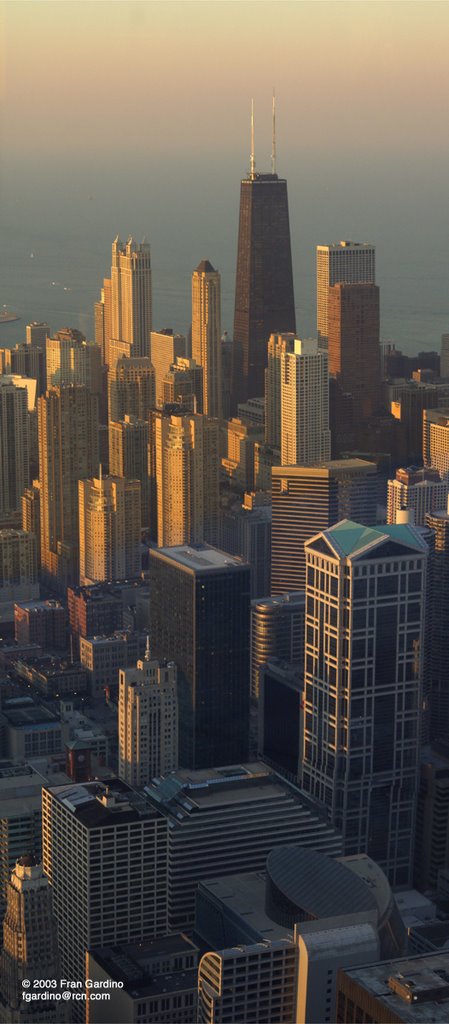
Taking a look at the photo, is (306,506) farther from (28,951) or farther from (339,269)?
(28,951)

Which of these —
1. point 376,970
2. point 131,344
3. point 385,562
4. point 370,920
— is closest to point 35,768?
point 385,562

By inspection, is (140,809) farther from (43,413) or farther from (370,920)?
(43,413)

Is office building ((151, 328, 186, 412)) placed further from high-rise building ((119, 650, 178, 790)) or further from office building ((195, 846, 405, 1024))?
office building ((195, 846, 405, 1024))

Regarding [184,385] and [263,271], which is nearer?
[184,385]

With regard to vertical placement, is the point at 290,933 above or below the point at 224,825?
below

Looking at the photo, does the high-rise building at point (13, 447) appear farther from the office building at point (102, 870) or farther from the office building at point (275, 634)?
the office building at point (102, 870)

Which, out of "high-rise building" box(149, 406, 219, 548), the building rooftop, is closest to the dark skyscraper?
"high-rise building" box(149, 406, 219, 548)

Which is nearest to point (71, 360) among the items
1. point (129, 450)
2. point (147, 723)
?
point (129, 450)
